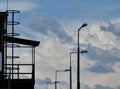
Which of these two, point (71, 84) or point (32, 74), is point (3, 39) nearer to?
point (32, 74)

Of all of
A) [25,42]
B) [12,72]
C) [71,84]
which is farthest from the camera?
[71,84]

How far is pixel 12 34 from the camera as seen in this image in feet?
154

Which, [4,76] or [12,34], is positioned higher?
[12,34]

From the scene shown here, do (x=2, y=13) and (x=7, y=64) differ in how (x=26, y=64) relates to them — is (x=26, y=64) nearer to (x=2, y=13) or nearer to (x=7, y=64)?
(x=7, y=64)

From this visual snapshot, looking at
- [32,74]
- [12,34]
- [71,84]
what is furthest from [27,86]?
[71,84]

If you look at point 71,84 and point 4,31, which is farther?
point 71,84

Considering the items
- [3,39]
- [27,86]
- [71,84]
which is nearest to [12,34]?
Result: [3,39]

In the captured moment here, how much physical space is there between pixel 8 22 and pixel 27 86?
16.9ft

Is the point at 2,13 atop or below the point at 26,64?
atop

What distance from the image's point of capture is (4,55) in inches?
1880

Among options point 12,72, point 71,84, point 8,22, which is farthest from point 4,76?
point 71,84

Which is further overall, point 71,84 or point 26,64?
point 71,84

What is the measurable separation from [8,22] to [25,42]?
2.98 m

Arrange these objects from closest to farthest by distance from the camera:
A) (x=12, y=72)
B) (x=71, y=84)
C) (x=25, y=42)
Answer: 1. (x=12, y=72)
2. (x=25, y=42)
3. (x=71, y=84)
